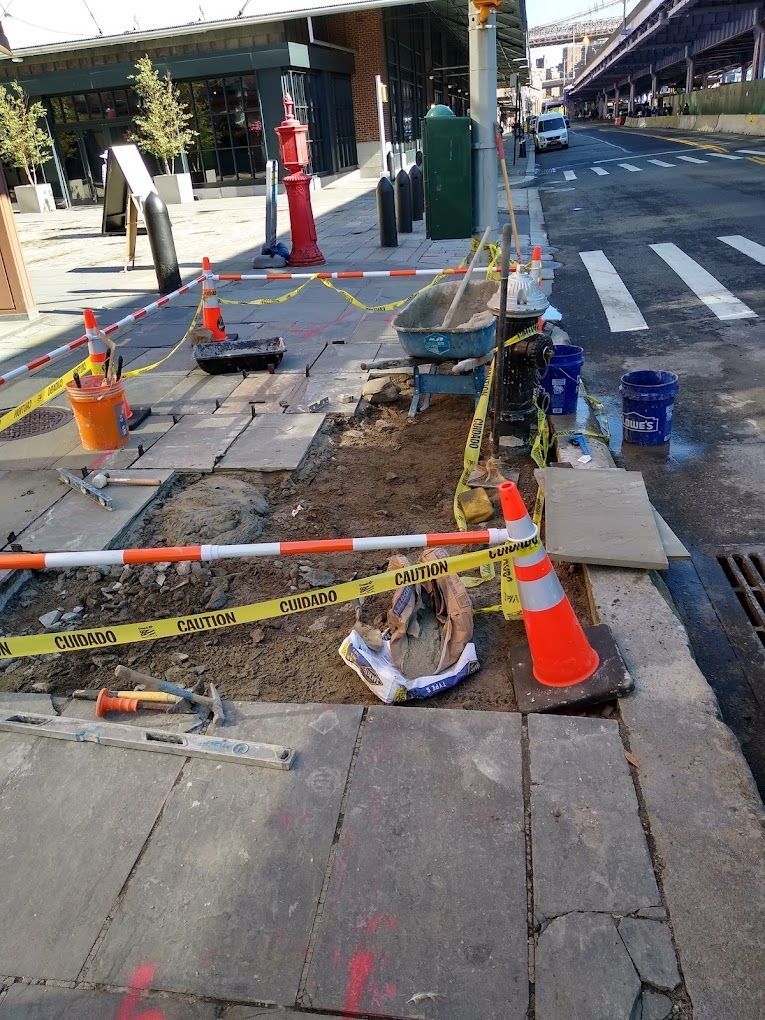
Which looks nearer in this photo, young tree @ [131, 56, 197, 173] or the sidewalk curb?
the sidewalk curb

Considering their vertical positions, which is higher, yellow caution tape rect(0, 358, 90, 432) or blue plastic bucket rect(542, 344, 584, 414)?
yellow caution tape rect(0, 358, 90, 432)

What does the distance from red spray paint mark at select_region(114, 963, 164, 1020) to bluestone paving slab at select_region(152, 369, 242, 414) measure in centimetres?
580

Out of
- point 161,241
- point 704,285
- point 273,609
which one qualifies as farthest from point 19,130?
point 273,609

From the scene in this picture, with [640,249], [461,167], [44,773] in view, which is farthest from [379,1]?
[44,773]

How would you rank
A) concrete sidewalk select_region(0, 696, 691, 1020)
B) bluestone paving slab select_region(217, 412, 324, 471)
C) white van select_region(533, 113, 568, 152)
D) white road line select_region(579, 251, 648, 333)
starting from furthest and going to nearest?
white van select_region(533, 113, 568, 152)
white road line select_region(579, 251, 648, 333)
bluestone paving slab select_region(217, 412, 324, 471)
concrete sidewalk select_region(0, 696, 691, 1020)

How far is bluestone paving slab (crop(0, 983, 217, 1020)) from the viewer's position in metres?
2.37

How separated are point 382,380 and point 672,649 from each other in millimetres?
4835

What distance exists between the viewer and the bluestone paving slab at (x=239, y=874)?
2.49 m

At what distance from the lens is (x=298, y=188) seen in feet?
45.6

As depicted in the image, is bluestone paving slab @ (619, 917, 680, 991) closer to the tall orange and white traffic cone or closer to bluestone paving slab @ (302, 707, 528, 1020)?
bluestone paving slab @ (302, 707, 528, 1020)

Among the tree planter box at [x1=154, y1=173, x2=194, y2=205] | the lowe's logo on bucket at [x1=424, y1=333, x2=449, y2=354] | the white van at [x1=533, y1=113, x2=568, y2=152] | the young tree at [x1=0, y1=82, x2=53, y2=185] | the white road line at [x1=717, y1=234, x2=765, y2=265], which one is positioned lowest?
the white road line at [x1=717, y1=234, x2=765, y2=265]

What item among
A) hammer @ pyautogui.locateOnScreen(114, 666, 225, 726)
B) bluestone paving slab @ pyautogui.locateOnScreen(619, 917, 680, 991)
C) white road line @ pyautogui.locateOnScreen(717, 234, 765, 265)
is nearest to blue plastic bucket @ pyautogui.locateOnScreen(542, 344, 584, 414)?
hammer @ pyautogui.locateOnScreen(114, 666, 225, 726)

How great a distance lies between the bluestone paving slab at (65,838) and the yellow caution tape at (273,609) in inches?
19.3

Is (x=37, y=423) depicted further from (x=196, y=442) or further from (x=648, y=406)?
(x=648, y=406)
